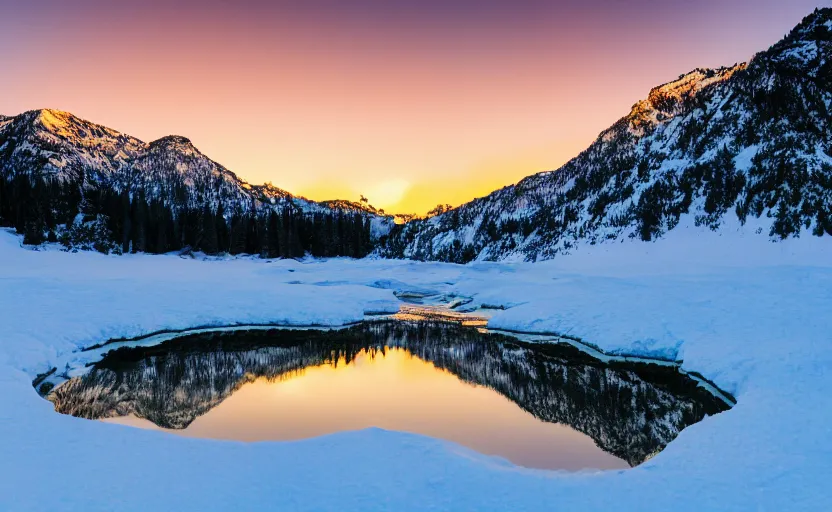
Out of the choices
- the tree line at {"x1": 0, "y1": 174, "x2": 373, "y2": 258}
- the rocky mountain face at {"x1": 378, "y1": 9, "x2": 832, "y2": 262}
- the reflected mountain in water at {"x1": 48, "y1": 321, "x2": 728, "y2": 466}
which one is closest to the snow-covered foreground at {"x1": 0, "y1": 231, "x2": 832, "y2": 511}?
the reflected mountain in water at {"x1": 48, "y1": 321, "x2": 728, "y2": 466}

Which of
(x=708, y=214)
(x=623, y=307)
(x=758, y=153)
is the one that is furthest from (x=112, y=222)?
(x=758, y=153)

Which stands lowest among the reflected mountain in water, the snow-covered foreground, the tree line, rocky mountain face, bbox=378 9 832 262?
the reflected mountain in water

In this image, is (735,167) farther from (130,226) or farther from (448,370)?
(130,226)

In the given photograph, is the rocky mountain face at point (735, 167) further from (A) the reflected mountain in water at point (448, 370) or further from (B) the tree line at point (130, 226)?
(B) the tree line at point (130, 226)

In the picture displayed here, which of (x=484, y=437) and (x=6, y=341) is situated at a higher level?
(x=6, y=341)

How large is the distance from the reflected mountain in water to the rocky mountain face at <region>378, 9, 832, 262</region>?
41.5 metres

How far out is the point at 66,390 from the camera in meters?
15.2

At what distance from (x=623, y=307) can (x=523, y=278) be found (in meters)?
20.5

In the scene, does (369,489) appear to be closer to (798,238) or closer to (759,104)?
(798,238)

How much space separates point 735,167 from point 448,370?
222ft

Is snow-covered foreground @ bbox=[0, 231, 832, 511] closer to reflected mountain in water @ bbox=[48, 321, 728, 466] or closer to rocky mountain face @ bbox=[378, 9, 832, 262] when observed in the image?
reflected mountain in water @ bbox=[48, 321, 728, 466]

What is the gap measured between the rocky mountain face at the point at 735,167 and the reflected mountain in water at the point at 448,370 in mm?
41492

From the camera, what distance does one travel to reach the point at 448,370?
67.5 feet

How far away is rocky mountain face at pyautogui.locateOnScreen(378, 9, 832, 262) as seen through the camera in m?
55.0
